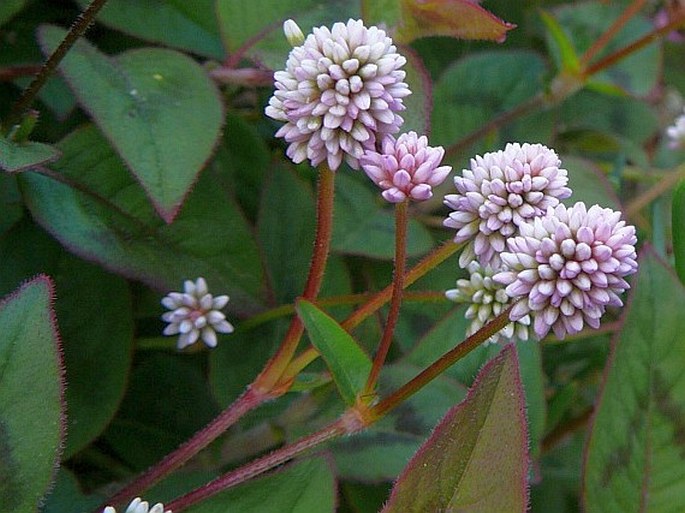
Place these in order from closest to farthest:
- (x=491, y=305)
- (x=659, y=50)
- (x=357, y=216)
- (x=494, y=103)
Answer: (x=491, y=305), (x=357, y=216), (x=494, y=103), (x=659, y=50)

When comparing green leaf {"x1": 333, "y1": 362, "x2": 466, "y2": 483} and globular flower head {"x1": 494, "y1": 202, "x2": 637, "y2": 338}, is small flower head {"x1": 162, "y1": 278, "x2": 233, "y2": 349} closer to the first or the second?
green leaf {"x1": 333, "y1": 362, "x2": 466, "y2": 483}

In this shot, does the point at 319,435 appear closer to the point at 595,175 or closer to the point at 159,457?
the point at 159,457

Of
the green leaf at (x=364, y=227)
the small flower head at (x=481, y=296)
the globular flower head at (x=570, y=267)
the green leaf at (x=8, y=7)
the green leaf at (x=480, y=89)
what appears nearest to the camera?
the globular flower head at (x=570, y=267)

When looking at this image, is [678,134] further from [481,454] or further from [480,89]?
[481,454]

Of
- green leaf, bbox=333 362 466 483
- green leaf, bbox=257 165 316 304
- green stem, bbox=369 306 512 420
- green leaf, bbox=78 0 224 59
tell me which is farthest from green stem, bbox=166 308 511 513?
green leaf, bbox=78 0 224 59

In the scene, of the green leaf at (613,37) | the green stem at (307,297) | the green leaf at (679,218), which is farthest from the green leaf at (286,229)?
the green leaf at (613,37)

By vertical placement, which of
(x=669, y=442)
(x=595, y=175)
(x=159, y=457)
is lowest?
(x=159, y=457)

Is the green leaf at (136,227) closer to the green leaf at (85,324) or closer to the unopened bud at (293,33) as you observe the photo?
the green leaf at (85,324)

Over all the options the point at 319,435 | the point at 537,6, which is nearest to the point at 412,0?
the point at 319,435
